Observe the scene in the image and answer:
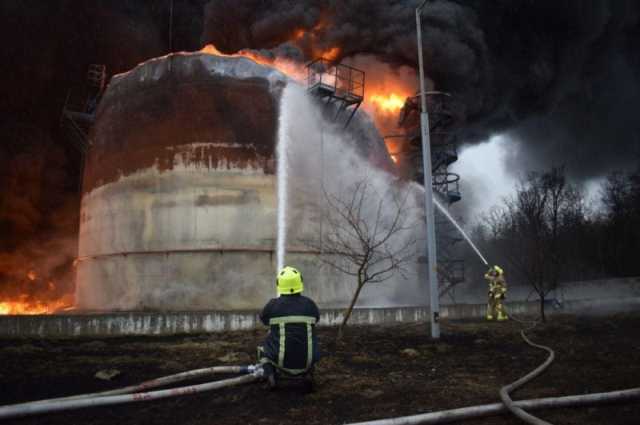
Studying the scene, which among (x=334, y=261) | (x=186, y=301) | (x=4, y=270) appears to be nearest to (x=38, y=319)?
(x=186, y=301)

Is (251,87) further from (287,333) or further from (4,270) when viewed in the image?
(4,270)

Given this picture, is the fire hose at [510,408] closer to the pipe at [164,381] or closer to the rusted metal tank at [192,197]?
the pipe at [164,381]

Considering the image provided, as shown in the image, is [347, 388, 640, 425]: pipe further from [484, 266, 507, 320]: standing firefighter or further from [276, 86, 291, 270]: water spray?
[276, 86, 291, 270]: water spray

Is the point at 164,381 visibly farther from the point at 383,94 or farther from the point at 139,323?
the point at 383,94

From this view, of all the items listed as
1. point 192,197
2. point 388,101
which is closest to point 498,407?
point 192,197

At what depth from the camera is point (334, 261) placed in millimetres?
16203

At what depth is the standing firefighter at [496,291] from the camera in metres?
13.4

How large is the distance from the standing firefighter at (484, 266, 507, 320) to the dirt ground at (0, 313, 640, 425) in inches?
76.2

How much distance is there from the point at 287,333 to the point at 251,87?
482 inches

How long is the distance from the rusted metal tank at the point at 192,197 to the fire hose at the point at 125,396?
893 centimetres

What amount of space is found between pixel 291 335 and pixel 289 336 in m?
0.02

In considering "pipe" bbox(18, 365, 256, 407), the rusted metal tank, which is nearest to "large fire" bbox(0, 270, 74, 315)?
the rusted metal tank

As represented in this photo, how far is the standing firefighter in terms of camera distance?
13.4 metres

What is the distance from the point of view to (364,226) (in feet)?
56.0
